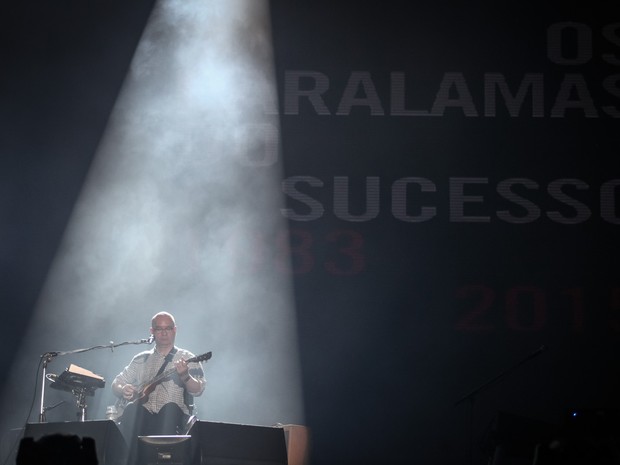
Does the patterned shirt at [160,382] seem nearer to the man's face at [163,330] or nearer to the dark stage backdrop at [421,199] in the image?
the man's face at [163,330]

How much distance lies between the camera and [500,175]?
8.26 meters

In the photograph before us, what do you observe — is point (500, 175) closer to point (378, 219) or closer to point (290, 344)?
point (378, 219)

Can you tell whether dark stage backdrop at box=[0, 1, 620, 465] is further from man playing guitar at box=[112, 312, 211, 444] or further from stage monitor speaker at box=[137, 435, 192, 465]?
stage monitor speaker at box=[137, 435, 192, 465]

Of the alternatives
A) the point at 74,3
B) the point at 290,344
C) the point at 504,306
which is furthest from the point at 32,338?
the point at 504,306

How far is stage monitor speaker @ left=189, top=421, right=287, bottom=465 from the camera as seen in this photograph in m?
5.84

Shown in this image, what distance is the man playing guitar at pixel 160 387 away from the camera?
23.4ft

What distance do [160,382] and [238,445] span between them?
5.54 feet

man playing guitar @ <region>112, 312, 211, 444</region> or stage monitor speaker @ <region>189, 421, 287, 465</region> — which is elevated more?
man playing guitar @ <region>112, 312, 211, 444</region>

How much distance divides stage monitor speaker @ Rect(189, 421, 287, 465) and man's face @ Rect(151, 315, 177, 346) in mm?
1781

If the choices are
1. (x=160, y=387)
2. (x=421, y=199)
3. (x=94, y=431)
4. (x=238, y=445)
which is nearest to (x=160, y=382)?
(x=160, y=387)

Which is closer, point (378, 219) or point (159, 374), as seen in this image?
point (159, 374)

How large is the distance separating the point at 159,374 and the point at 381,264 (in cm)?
204

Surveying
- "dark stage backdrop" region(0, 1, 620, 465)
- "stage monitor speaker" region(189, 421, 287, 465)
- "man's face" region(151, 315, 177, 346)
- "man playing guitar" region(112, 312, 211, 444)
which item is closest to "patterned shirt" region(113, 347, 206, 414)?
"man playing guitar" region(112, 312, 211, 444)

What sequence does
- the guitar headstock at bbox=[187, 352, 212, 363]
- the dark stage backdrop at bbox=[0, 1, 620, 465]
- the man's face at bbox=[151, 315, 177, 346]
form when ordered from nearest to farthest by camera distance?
the guitar headstock at bbox=[187, 352, 212, 363], the man's face at bbox=[151, 315, 177, 346], the dark stage backdrop at bbox=[0, 1, 620, 465]
